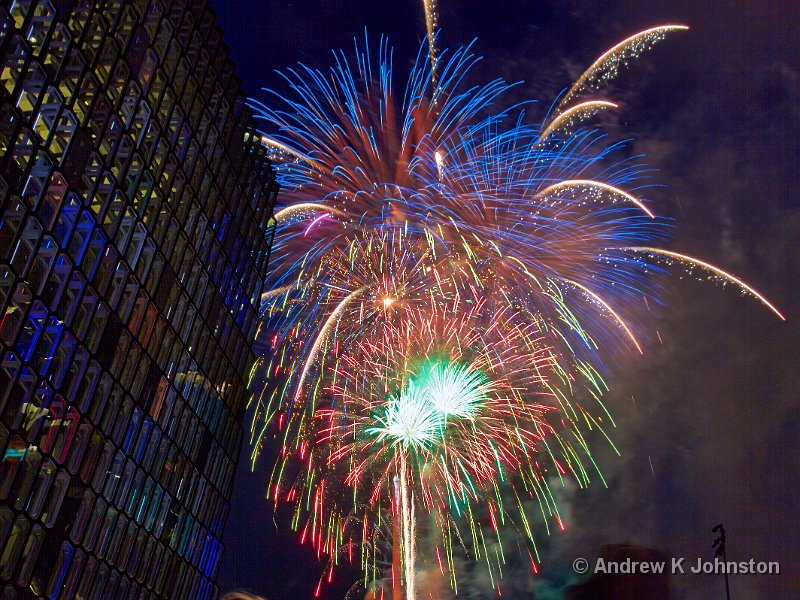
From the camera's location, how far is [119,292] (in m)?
51.2

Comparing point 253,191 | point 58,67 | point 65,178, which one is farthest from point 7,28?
point 253,191

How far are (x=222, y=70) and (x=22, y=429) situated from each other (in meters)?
30.0

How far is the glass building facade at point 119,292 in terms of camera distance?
42375 mm

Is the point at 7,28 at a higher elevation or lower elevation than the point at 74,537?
higher

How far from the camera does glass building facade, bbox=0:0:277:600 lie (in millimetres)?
42375

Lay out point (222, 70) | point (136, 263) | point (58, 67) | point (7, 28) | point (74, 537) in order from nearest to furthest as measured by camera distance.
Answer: point (7, 28)
point (58, 67)
point (74, 537)
point (136, 263)
point (222, 70)

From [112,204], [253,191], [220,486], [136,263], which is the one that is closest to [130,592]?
[220,486]

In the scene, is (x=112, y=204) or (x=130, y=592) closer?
(x=112, y=204)

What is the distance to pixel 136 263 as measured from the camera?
53031 mm

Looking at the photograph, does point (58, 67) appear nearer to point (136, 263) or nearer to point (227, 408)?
point (136, 263)

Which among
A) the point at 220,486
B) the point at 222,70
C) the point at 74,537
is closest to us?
the point at 74,537

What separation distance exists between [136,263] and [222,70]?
57.1 feet

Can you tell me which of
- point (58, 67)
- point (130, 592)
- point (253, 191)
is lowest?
point (130, 592)

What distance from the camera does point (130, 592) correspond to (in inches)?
2211
